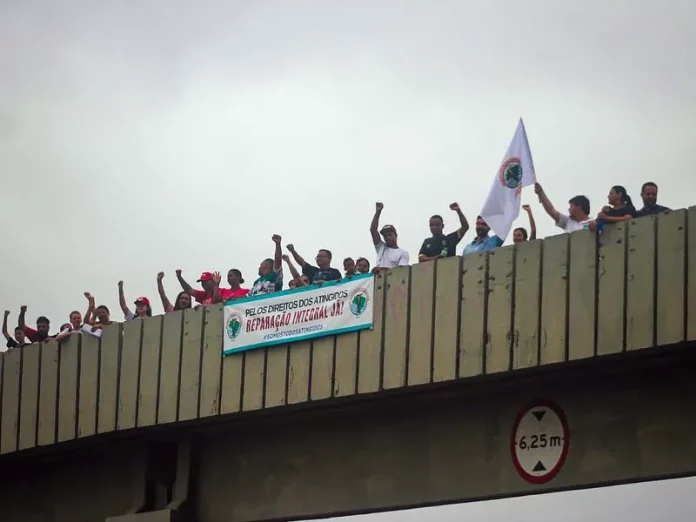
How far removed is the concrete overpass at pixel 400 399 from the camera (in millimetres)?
17672

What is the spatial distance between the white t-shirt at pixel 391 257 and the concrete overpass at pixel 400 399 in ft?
2.54

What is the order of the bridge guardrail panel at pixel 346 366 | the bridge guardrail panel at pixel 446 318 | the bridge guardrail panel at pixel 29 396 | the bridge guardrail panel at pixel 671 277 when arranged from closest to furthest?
the bridge guardrail panel at pixel 671 277
the bridge guardrail panel at pixel 446 318
the bridge guardrail panel at pixel 346 366
the bridge guardrail panel at pixel 29 396

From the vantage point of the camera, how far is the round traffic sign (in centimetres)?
1866

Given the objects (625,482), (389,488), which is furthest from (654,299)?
(389,488)

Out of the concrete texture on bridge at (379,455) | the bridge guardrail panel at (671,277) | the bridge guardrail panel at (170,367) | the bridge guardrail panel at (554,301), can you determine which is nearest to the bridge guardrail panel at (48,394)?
the concrete texture on bridge at (379,455)

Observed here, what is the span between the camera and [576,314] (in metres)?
17.9

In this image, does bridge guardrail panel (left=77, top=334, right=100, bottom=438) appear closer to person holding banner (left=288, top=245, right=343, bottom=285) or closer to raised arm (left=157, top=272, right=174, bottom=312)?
raised arm (left=157, top=272, right=174, bottom=312)

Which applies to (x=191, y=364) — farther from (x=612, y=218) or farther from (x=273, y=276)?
(x=612, y=218)

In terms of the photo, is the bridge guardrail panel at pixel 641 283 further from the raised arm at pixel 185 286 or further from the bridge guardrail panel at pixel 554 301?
the raised arm at pixel 185 286

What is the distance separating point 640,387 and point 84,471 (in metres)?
10.3

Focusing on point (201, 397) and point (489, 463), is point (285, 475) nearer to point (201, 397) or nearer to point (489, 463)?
point (201, 397)

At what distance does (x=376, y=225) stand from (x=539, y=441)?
13.2 feet

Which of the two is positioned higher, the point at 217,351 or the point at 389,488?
the point at 217,351

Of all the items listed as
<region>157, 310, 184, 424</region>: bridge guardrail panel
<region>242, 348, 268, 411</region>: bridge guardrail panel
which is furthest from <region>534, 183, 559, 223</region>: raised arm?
<region>157, 310, 184, 424</region>: bridge guardrail panel
